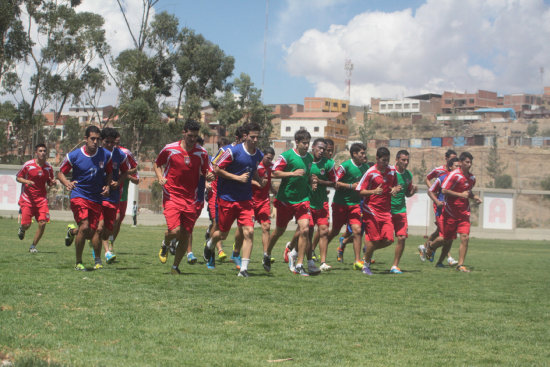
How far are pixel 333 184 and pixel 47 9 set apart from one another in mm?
42398

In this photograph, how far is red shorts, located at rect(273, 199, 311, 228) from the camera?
35.1ft

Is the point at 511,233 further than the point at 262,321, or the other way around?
the point at 511,233

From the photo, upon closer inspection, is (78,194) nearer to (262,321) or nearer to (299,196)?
(299,196)

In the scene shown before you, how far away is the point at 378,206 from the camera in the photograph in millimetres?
11703

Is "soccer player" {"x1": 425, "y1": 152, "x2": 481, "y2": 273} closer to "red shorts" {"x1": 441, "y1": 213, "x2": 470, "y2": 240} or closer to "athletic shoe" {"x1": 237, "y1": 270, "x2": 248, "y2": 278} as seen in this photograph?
"red shorts" {"x1": 441, "y1": 213, "x2": 470, "y2": 240}

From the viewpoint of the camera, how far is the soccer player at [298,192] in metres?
10.5

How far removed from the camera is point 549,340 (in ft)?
20.4

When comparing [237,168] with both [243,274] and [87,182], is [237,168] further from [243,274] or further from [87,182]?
[87,182]

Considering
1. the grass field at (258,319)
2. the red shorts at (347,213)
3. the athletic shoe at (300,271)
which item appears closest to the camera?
the grass field at (258,319)

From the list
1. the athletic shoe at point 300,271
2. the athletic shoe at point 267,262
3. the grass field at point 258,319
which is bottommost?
the grass field at point 258,319

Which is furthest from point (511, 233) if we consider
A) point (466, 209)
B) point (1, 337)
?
point (1, 337)

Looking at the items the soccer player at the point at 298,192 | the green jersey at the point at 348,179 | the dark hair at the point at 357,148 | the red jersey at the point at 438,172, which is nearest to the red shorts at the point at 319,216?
the green jersey at the point at 348,179

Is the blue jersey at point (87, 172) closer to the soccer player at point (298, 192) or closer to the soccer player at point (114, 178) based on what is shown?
the soccer player at point (114, 178)

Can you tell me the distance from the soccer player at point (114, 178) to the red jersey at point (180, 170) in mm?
1177
